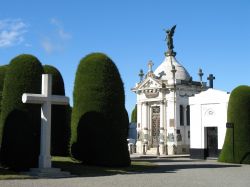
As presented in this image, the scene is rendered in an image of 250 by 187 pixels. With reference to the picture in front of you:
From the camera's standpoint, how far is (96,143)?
19.2 meters

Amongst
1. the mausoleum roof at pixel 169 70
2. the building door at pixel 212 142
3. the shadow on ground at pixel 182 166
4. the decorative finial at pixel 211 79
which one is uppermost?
the mausoleum roof at pixel 169 70

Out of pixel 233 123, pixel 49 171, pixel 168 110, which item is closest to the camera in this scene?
pixel 49 171

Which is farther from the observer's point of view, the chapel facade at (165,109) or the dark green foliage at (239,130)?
the chapel facade at (165,109)

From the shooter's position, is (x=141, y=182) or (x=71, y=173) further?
(x=71, y=173)

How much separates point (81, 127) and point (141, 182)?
246 inches

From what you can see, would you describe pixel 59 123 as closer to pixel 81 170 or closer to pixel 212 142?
pixel 81 170

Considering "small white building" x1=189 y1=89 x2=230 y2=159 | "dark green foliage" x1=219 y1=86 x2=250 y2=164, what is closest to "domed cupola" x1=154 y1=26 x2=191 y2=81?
"small white building" x1=189 y1=89 x2=230 y2=159

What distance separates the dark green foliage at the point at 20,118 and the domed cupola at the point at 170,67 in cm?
2322

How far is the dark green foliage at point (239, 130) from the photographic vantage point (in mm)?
24922

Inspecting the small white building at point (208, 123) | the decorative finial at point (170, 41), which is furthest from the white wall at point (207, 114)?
the decorative finial at point (170, 41)

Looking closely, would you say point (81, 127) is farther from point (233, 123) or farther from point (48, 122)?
point (233, 123)

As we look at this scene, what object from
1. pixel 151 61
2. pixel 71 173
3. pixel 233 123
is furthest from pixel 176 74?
pixel 71 173

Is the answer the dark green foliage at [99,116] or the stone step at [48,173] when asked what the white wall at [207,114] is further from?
the stone step at [48,173]

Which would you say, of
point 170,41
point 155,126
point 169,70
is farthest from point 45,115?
point 170,41
